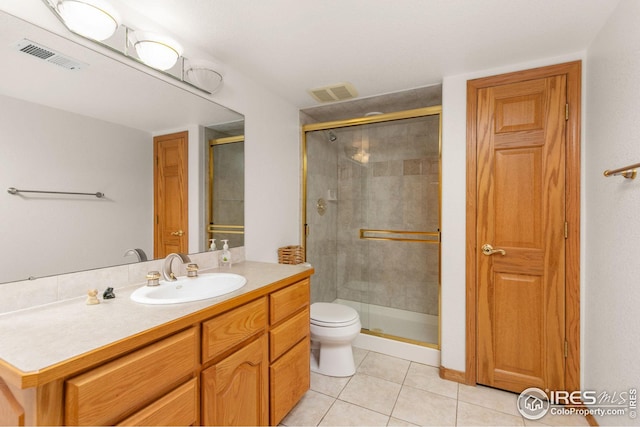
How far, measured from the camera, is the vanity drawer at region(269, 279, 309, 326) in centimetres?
148

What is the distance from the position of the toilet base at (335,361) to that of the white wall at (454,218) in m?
0.70

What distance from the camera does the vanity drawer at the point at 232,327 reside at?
43.7 inches

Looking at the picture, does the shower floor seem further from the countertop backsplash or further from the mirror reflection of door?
the countertop backsplash

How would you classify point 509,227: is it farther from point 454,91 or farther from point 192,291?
point 192,291

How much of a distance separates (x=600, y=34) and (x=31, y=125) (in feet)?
9.03

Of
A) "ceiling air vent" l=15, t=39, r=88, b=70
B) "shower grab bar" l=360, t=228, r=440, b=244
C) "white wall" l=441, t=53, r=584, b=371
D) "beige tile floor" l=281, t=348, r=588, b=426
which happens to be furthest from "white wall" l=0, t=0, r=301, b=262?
"white wall" l=441, t=53, r=584, b=371

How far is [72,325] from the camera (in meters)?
0.92

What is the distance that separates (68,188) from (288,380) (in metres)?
1.41

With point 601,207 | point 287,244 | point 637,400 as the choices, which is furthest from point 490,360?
point 287,244

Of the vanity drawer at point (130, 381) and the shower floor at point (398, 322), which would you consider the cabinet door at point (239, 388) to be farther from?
the shower floor at point (398, 322)

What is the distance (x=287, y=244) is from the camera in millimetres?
2564

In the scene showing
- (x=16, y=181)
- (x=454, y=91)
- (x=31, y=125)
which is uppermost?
(x=454, y=91)

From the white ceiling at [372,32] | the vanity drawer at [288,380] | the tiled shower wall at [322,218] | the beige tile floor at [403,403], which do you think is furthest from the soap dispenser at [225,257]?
the white ceiling at [372,32]

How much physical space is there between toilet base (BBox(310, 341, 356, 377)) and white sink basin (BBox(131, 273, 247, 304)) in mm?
1050
